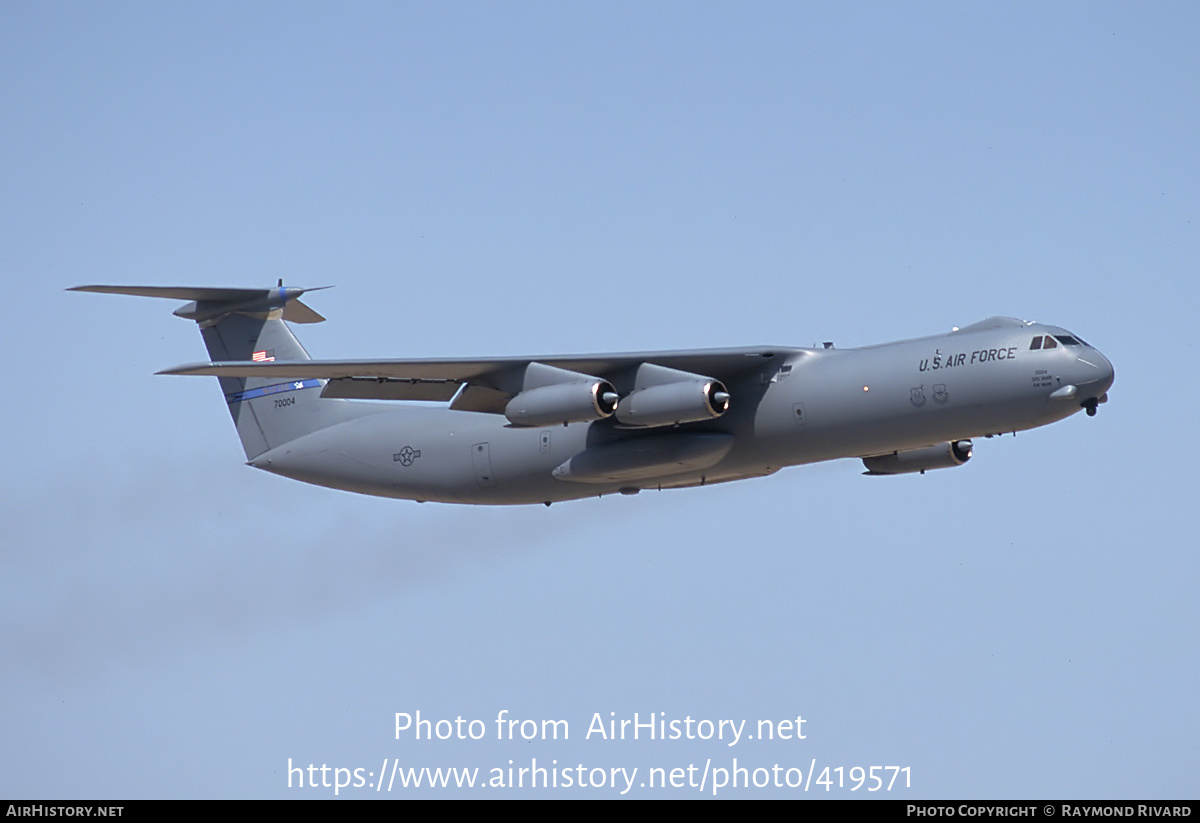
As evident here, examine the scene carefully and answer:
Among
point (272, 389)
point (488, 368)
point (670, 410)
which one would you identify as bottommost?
point (670, 410)

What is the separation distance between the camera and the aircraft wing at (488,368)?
69.7 feet

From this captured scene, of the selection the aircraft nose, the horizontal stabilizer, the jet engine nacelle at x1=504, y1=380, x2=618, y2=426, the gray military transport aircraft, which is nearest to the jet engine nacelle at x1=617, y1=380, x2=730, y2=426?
the gray military transport aircraft

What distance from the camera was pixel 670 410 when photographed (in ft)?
66.8

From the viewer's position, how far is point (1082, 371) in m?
19.4

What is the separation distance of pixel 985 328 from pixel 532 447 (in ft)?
21.0

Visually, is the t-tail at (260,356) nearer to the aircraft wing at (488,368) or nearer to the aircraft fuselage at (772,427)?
the aircraft fuselage at (772,427)

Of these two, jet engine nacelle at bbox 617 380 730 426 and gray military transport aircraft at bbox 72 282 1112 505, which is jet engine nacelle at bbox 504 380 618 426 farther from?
jet engine nacelle at bbox 617 380 730 426

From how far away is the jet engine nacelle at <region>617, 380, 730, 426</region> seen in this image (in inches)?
798

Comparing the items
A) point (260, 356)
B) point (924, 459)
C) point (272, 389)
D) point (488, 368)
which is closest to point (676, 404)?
point (488, 368)

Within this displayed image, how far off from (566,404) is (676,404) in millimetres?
1414

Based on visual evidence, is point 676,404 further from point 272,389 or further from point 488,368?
point 272,389
